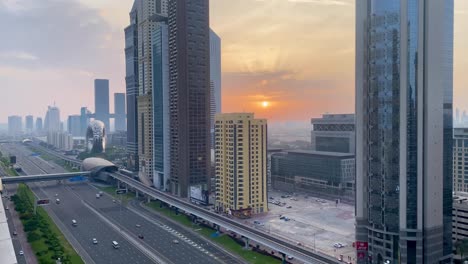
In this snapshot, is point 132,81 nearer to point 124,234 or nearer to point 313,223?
point 124,234

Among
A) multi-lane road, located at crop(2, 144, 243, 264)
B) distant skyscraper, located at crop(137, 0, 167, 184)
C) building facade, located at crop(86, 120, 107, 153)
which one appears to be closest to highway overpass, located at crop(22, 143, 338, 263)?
→ multi-lane road, located at crop(2, 144, 243, 264)

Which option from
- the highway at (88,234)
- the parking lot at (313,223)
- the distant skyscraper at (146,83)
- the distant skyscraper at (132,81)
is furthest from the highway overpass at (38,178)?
the parking lot at (313,223)

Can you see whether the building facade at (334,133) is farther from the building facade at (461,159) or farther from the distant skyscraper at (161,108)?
the distant skyscraper at (161,108)

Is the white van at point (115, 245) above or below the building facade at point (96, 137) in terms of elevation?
below

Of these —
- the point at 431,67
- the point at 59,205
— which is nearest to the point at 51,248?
the point at 59,205

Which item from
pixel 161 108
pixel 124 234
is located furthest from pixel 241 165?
pixel 161 108

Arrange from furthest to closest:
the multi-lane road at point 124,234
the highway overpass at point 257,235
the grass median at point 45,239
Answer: the multi-lane road at point 124,234, the grass median at point 45,239, the highway overpass at point 257,235
